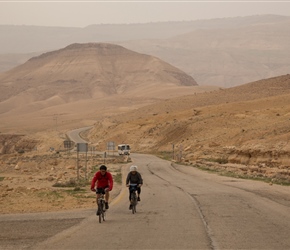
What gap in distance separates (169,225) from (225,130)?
5573cm

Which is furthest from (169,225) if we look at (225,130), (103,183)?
(225,130)

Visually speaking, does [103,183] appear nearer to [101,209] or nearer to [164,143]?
[101,209]

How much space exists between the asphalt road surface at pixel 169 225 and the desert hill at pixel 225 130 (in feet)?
54.6

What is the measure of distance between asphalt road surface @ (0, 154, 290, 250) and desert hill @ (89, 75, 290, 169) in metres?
16.6

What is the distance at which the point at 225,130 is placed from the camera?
70.2 metres

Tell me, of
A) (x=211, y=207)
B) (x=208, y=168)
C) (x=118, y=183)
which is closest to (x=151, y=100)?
(x=208, y=168)

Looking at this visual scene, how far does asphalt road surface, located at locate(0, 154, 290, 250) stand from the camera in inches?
496

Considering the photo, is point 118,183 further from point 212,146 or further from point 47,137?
point 47,137

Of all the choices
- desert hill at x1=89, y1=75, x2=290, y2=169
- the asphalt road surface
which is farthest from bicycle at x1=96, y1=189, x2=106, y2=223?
desert hill at x1=89, y1=75, x2=290, y2=169

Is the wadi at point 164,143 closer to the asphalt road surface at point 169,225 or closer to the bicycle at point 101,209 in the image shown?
the asphalt road surface at point 169,225

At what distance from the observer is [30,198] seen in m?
24.1

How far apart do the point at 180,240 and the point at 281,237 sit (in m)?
2.27

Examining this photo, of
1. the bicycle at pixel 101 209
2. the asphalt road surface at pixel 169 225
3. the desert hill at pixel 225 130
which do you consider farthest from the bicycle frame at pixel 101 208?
the desert hill at pixel 225 130

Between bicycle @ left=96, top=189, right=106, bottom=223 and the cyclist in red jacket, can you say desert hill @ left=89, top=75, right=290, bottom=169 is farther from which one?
bicycle @ left=96, top=189, right=106, bottom=223
